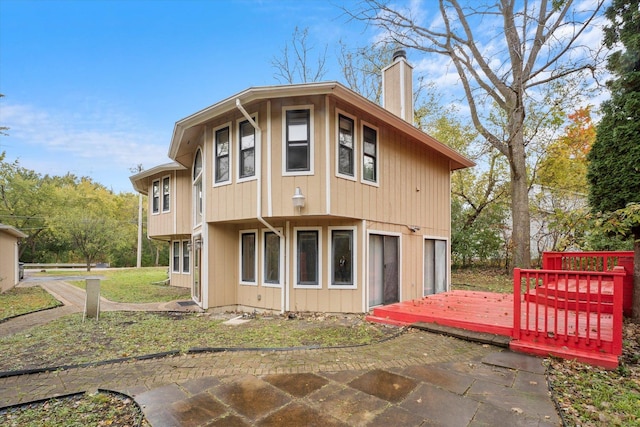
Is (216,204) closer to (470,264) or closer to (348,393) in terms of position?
(348,393)

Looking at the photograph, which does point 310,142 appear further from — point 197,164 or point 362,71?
point 362,71

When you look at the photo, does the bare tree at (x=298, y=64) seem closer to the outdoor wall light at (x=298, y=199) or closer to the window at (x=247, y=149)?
the window at (x=247, y=149)

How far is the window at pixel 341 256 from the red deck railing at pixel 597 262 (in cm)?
440

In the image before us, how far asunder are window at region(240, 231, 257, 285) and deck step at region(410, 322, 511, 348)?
405cm

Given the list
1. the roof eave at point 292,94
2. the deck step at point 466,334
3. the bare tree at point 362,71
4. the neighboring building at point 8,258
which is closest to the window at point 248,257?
the roof eave at point 292,94

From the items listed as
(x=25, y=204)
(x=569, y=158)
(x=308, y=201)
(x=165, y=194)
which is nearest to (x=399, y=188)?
(x=308, y=201)

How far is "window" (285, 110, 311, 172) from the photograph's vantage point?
663cm

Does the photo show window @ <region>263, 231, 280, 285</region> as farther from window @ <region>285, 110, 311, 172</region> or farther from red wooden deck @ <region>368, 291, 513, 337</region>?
red wooden deck @ <region>368, 291, 513, 337</region>

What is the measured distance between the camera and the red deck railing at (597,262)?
20.7 feet

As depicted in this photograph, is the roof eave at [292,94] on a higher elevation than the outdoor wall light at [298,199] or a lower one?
higher

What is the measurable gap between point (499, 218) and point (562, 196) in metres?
2.71

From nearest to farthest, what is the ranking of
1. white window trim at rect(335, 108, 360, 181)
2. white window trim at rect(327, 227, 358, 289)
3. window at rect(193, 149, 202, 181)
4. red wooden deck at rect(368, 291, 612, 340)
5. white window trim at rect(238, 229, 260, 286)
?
red wooden deck at rect(368, 291, 612, 340) < white window trim at rect(335, 108, 360, 181) < white window trim at rect(327, 227, 358, 289) < white window trim at rect(238, 229, 260, 286) < window at rect(193, 149, 202, 181)

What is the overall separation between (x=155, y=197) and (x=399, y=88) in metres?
Answer: 10.7

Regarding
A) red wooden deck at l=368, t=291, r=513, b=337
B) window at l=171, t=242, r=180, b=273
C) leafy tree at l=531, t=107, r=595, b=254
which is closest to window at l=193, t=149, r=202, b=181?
window at l=171, t=242, r=180, b=273
